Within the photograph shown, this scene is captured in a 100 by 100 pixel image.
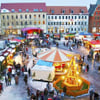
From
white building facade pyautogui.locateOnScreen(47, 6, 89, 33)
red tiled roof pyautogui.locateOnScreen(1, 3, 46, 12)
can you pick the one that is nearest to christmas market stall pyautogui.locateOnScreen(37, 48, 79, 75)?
red tiled roof pyautogui.locateOnScreen(1, 3, 46, 12)

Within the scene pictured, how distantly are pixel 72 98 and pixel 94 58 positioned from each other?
41.6 ft

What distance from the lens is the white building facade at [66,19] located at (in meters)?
56.1

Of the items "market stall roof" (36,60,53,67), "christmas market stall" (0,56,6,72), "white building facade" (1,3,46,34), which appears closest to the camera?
"market stall roof" (36,60,53,67)

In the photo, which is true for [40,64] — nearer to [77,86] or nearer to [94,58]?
[77,86]

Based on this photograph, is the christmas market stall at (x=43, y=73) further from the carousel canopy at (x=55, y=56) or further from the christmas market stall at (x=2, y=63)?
the christmas market stall at (x=2, y=63)

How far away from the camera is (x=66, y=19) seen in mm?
56594

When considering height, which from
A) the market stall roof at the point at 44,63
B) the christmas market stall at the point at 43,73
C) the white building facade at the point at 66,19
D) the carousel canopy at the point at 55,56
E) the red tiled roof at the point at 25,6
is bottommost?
the christmas market stall at the point at 43,73

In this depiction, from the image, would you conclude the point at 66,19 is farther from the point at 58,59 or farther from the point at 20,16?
the point at 58,59

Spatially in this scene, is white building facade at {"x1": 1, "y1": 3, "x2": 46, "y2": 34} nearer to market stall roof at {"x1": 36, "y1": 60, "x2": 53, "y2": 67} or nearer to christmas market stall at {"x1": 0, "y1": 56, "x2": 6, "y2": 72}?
christmas market stall at {"x1": 0, "y1": 56, "x2": 6, "y2": 72}

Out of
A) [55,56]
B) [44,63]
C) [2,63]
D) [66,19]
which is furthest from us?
[66,19]

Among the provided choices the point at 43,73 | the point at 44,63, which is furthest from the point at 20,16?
the point at 43,73

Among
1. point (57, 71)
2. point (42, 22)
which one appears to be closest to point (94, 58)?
point (57, 71)

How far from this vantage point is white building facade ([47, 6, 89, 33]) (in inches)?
2207

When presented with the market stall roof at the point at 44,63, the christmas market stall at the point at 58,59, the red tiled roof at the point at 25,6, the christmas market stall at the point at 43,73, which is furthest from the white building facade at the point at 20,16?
the christmas market stall at the point at 43,73
